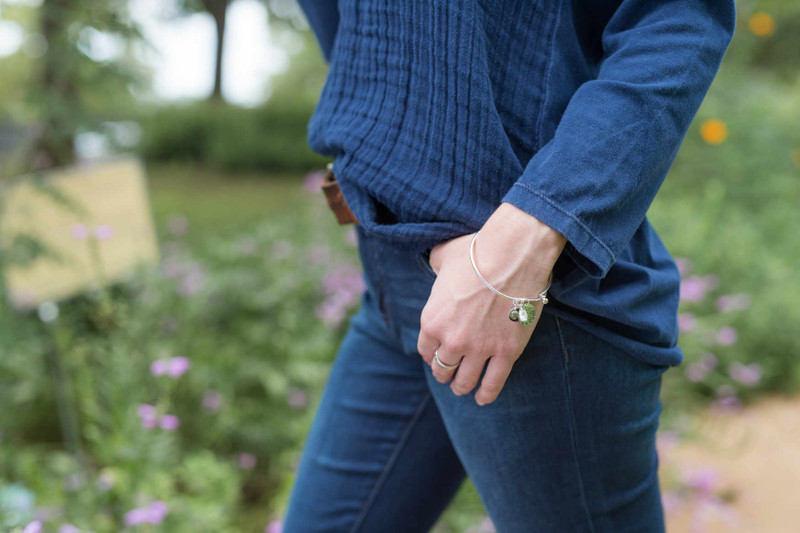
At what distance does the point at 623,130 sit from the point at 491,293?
224 mm

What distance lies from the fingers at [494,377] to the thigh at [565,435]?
32mm

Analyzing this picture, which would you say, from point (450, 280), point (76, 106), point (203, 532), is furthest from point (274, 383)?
point (450, 280)

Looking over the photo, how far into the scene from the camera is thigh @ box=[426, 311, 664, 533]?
766 millimetres

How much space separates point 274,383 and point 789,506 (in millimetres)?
1880

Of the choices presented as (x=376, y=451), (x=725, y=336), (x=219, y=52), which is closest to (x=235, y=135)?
(x=219, y=52)

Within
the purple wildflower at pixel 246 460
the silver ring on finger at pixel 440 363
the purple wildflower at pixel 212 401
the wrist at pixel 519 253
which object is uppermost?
the wrist at pixel 519 253

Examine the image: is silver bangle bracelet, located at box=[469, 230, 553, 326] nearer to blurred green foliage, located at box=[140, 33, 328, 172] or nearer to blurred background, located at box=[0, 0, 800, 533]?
blurred background, located at box=[0, 0, 800, 533]

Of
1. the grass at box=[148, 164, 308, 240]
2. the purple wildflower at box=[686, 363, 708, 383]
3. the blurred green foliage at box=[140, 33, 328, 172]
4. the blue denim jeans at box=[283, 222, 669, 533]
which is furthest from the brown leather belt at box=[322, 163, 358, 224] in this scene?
the blurred green foliage at box=[140, 33, 328, 172]

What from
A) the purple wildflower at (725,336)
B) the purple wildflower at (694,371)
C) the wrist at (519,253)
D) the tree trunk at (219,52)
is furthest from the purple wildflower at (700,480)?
the tree trunk at (219,52)

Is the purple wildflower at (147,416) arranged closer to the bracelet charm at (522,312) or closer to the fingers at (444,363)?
the fingers at (444,363)

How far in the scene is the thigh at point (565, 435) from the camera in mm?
766

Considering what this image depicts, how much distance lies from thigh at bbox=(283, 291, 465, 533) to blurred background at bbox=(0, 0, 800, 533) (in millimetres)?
716

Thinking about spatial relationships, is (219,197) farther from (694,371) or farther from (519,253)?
(519,253)

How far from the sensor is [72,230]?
6.87ft
